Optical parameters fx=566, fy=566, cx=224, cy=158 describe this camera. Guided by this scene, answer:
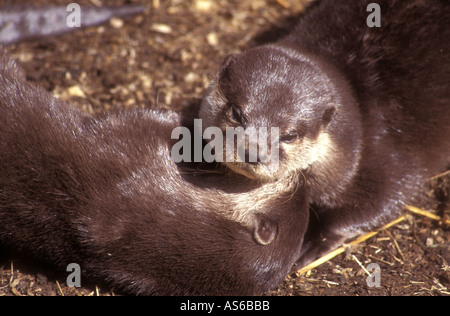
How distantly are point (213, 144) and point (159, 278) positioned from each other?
747 millimetres

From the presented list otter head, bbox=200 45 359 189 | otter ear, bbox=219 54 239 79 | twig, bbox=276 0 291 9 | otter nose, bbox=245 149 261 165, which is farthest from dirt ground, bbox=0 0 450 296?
otter ear, bbox=219 54 239 79

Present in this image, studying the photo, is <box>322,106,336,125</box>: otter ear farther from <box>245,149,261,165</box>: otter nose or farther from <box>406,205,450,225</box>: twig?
<box>406,205,450,225</box>: twig

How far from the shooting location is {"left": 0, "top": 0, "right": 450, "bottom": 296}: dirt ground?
118 inches

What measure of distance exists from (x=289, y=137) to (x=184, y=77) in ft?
4.49

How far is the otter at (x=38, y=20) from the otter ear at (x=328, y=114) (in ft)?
6.50

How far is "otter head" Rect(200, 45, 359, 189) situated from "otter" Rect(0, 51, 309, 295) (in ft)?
0.80

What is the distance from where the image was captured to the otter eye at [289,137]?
2832mm


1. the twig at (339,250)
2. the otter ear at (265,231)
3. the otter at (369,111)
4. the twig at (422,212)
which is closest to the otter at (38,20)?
the otter at (369,111)

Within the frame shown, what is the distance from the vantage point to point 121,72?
12.9 ft

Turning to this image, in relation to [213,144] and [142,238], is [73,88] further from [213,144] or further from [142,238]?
[142,238]

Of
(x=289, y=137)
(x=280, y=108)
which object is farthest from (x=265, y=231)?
(x=280, y=108)

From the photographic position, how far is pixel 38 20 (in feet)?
13.1

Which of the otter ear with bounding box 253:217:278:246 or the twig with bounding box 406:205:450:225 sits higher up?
the twig with bounding box 406:205:450:225

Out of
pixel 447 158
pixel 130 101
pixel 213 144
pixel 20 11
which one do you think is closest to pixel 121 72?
pixel 130 101
